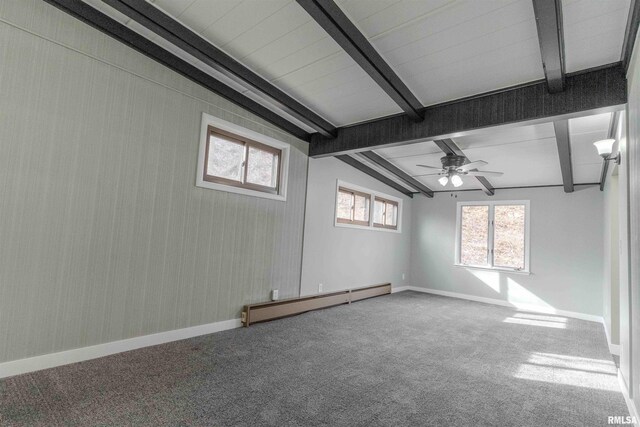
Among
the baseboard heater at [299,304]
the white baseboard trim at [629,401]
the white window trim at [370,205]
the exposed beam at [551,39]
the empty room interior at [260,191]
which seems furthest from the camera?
the white window trim at [370,205]

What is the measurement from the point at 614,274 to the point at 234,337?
4892mm

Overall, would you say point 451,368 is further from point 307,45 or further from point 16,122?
point 16,122

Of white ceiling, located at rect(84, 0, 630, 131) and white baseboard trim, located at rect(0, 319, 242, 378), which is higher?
white ceiling, located at rect(84, 0, 630, 131)

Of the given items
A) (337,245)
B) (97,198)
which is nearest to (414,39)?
(97,198)

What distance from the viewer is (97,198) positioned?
2836 mm

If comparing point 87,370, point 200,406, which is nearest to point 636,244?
point 200,406

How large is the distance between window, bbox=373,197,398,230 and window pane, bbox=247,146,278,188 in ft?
9.65

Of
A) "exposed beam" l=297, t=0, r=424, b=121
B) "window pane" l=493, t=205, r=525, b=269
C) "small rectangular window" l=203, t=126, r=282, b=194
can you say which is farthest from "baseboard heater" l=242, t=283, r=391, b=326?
"exposed beam" l=297, t=0, r=424, b=121

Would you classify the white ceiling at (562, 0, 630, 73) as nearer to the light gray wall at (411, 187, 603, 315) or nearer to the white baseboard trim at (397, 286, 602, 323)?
the light gray wall at (411, 187, 603, 315)

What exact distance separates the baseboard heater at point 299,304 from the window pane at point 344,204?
55.8 inches

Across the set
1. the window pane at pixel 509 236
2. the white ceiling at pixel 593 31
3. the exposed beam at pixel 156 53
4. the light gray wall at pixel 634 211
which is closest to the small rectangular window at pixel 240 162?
the exposed beam at pixel 156 53

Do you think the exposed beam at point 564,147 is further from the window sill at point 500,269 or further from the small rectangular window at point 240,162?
the small rectangular window at point 240,162

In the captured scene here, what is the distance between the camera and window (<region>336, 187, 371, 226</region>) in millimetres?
5888

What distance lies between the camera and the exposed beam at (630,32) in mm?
2086
